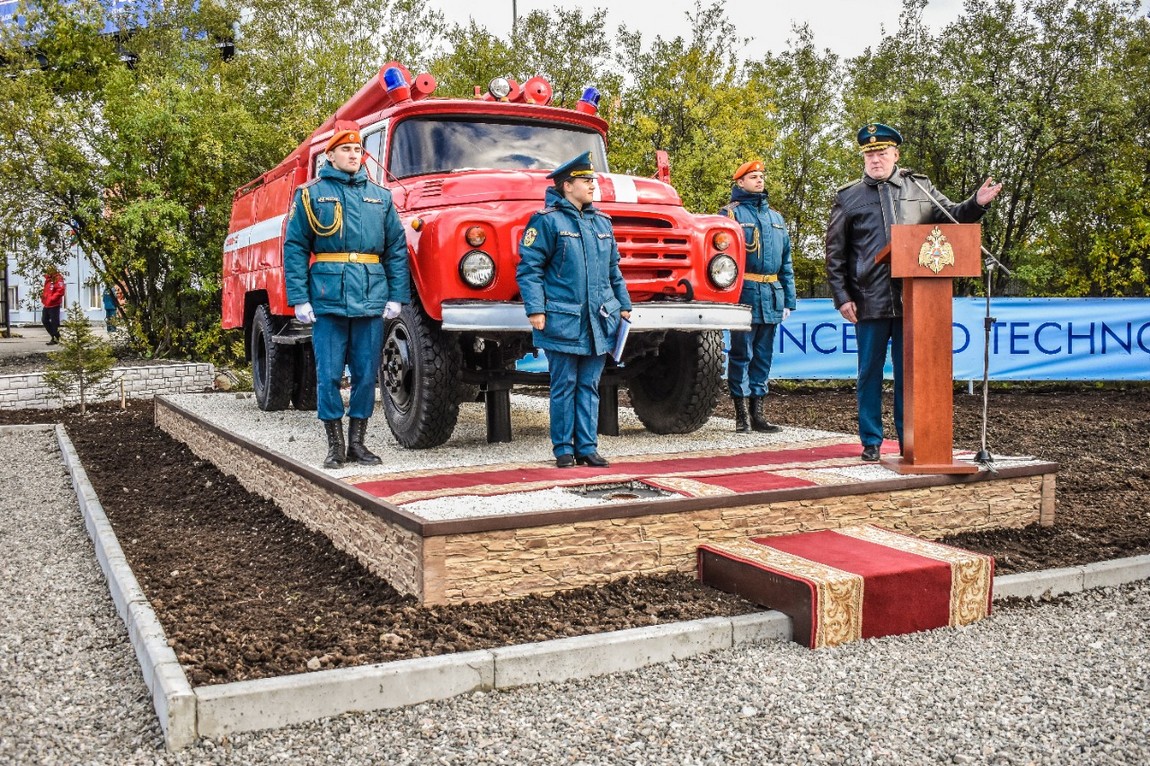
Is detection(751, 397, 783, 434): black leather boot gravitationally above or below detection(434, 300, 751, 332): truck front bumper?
below

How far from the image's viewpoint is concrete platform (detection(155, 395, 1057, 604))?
185 inches

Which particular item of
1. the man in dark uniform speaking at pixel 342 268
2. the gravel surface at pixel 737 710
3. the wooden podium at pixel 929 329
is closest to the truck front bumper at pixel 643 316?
the man in dark uniform speaking at pixel 342 268

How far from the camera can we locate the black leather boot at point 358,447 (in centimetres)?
654

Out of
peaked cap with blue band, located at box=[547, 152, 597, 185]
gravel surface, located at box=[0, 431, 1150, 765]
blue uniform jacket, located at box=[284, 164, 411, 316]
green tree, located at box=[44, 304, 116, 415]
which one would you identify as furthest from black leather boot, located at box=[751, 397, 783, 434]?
green tree, located at box=[44, 304, 116, 415]

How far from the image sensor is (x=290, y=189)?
919cm

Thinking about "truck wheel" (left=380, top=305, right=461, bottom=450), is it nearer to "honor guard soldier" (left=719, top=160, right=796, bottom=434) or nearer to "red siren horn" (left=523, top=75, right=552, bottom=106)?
"red siren horn" (left=523, top=75, right=552, bottom=106)

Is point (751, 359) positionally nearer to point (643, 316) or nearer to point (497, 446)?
point (643, 316)

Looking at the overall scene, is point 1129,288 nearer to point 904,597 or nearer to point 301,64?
point 904,597

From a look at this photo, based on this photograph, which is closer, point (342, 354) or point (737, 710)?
point (737, 710)

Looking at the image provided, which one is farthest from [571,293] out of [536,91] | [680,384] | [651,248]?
[536,91]

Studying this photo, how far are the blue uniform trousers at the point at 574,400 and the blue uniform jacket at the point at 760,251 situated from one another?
2.09 metres

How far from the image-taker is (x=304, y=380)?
33.6 ft

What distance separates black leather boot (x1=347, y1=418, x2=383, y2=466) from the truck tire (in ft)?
7.76

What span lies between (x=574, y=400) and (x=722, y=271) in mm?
1591
